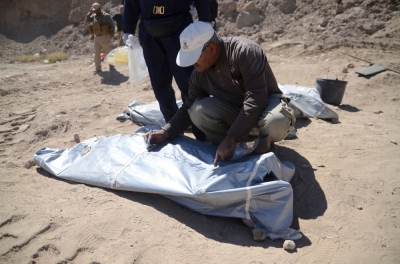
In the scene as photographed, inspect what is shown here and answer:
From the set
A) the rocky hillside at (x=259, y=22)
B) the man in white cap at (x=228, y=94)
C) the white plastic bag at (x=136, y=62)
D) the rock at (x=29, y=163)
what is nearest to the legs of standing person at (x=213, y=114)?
the man in white cap at (x=228, y=94)

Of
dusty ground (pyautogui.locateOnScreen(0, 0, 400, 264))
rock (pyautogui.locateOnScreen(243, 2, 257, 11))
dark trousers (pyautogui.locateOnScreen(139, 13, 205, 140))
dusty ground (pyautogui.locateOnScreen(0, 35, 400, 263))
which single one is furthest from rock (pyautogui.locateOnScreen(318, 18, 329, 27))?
dark trousers (pyautogui.locateOnScreen(139, 13, 205, 140))

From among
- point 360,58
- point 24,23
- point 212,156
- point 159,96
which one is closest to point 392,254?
point 212,156

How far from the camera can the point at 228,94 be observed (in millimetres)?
2498

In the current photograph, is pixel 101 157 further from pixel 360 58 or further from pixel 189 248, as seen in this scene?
pixel 360 58

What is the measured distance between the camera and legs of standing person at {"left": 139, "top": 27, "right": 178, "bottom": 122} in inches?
116

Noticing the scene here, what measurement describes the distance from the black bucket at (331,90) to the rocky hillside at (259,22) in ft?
8.49

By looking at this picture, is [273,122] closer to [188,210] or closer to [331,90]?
[188,210]

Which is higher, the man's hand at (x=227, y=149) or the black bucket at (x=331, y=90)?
the man's hand at (x=227, y=149)

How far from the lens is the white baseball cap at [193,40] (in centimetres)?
220

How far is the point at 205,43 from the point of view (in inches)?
88.0

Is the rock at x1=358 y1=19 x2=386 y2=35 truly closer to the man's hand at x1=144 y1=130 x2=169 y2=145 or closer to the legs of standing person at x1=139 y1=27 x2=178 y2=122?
the legs of standing person at x1=139 y1=27 x2=178 y2=122

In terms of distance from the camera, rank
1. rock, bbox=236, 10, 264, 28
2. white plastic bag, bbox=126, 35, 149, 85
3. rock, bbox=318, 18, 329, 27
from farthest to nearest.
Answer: rock, bbox=236, 10, 264, 28
rock, bbox=318, 18, 329, 27
white plastic bag, bbox=126, 35, 149, 85

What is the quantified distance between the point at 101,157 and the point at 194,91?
81cm

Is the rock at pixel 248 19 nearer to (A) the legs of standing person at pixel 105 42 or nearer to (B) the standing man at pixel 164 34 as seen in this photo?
(A) the legs of standing person at pixel 105 42
